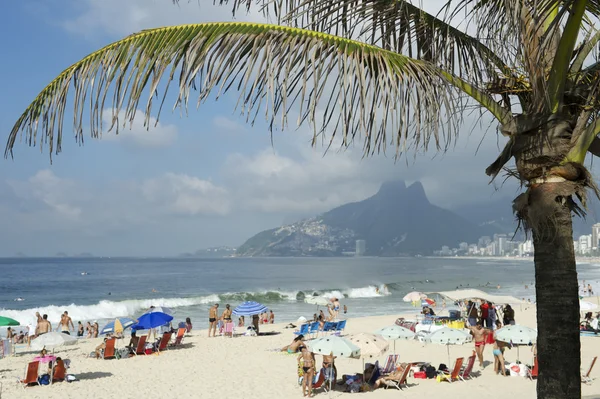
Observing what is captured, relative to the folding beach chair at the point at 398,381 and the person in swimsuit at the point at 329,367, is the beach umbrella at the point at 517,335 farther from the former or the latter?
the person in swimsuit at the point at 329,367

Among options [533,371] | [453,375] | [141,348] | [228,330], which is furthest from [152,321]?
[533,371]

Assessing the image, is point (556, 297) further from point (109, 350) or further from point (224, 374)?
point (109, 350)

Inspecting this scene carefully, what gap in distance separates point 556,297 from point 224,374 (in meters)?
12.7

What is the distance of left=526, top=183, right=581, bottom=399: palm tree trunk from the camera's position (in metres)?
3.35

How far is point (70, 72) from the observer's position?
2.92 meters

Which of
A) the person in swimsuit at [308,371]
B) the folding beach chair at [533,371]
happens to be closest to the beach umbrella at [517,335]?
the folding beach chair at [533,371]

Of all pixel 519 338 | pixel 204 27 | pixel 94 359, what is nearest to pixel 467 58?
pixel 204 27

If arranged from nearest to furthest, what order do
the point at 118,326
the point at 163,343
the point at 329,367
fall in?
the point at 329,367, the point at 163,343, the point at 118,326

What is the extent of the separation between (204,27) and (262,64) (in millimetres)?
366

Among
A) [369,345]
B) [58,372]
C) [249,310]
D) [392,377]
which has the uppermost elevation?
[369,345]

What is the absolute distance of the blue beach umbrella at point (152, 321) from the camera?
1755cm

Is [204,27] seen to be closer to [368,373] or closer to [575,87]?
[575,87]

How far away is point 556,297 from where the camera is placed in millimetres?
3373

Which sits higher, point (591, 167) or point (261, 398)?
point (591, 167)
